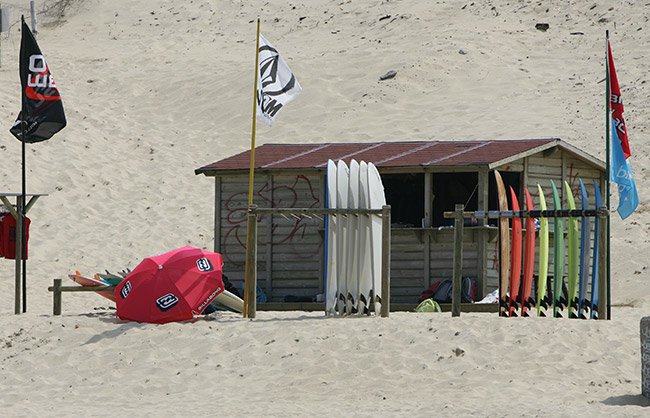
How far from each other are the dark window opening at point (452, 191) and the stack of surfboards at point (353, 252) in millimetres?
5037

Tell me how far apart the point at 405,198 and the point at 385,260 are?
19.8 ft

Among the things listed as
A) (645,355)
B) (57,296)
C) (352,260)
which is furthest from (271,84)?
(645,355)

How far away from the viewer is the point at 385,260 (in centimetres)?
1548

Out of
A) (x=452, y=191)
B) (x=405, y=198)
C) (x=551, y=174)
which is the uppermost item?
(x=551, y=174)

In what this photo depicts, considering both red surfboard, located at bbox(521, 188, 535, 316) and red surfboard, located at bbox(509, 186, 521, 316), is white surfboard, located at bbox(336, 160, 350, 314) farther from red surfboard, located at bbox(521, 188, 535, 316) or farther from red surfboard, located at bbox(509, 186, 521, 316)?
red surfboard, located at bbox(521, 188, 535, 316)

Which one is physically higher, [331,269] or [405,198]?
[405,198]

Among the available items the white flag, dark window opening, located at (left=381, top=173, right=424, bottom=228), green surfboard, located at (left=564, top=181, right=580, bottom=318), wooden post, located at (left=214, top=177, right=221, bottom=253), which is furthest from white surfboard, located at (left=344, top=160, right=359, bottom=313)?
dark window opening, located at (left=381, top=173, right=424, bottom=228)

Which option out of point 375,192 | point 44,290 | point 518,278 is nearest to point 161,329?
point 375,192

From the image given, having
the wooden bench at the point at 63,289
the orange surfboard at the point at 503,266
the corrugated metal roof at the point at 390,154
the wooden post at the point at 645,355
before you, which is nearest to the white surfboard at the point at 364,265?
the orange surfboard at the point at 503,266

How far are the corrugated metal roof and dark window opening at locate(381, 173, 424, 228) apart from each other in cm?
53

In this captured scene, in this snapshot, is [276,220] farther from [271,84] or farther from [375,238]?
[375,238]

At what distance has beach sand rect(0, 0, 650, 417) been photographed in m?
13.1

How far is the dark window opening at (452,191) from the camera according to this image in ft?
69.1

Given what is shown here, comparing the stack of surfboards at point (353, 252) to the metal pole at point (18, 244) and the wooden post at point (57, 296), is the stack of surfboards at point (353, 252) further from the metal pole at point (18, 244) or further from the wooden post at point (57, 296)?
the metal pole at point (18, 244)
